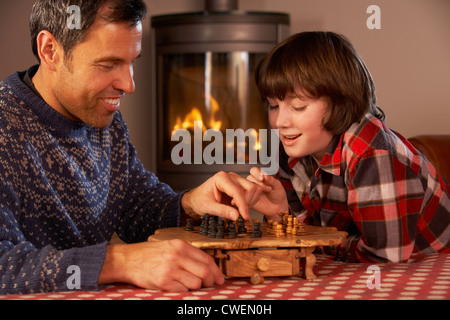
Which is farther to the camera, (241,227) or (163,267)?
(241,227)

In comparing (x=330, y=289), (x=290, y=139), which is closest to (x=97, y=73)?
(x=290, y=139)

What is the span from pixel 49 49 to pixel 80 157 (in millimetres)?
259

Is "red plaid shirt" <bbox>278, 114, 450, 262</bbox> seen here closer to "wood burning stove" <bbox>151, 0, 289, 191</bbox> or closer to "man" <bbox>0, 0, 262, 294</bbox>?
"man" <bbox>0, 0, 262, 294</bbox>

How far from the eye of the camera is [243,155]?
3.76m

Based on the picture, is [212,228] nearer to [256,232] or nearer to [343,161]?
[256,232]

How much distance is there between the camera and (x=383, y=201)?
1.35m

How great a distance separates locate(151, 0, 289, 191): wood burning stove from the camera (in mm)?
3725

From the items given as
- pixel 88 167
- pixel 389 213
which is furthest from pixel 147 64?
pixel 389 213

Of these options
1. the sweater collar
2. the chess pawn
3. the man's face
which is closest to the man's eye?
the man's face

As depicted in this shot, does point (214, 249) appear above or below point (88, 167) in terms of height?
below

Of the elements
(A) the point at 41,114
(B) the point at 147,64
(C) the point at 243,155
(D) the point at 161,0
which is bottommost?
(C) the point at 243,155

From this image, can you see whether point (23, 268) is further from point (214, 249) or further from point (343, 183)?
point (343, 183)

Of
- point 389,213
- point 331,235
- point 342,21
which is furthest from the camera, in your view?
point 342,21
